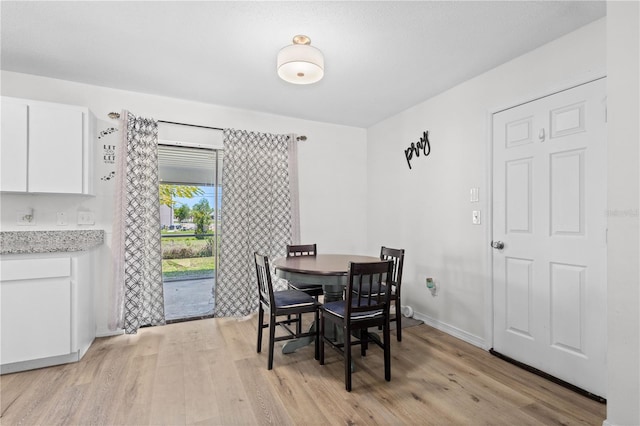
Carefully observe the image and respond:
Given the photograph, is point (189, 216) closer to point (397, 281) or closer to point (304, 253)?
point (304, 253)

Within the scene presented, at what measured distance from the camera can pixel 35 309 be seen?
2.41 meters

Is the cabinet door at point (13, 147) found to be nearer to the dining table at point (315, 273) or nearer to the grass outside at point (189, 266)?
the grass outside at point (189, 266)

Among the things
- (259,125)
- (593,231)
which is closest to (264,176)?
(259,125)

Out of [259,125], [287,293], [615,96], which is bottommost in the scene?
[287,293]

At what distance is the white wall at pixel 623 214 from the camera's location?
1.55 meters

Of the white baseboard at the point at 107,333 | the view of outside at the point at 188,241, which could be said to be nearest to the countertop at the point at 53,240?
the view of outside at the point at 188,241

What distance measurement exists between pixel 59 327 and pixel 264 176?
2.37 m

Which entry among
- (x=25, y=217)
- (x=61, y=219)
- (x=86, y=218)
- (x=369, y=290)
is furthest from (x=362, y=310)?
(x=25, y=217)

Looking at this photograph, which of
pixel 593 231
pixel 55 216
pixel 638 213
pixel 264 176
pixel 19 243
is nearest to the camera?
pixel 638 213

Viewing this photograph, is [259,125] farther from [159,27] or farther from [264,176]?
[159,27]

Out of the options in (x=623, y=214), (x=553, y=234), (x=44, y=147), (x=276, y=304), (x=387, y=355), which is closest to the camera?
(x=623, y=214)

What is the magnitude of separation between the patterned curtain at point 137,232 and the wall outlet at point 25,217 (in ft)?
2.20

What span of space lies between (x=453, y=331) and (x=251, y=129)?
3.23 m

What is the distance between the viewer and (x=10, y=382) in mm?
2250
